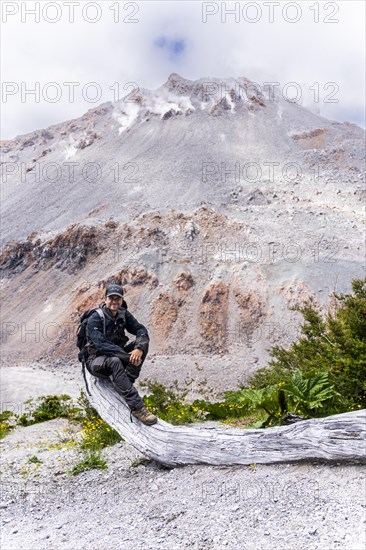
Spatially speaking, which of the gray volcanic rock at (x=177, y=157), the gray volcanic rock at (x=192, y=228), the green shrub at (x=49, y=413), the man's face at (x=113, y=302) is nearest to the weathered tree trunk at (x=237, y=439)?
the man's face at (x=113, y=302)

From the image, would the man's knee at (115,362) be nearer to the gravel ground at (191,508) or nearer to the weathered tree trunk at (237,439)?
the weathered tree trunk at (237,439)

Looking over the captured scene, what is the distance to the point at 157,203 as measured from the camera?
44.6 m

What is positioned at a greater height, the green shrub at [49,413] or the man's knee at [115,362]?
the man's knee at [115,362]

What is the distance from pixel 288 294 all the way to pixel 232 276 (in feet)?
15.1

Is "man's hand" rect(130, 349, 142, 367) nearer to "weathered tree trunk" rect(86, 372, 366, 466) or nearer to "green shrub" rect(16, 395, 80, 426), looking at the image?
"weathered tree trunk" rect(86, 372, 366, 466)

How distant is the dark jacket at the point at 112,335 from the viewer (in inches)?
251

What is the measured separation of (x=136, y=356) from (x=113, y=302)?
2.69 feet

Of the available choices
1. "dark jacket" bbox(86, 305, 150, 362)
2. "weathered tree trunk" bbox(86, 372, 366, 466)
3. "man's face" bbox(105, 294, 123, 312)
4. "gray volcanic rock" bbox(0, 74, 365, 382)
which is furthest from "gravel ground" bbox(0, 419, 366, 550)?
"gray volcanic rock" bbox(0, 74, 365, 382)

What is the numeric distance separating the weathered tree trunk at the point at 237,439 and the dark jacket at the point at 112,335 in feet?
2.19

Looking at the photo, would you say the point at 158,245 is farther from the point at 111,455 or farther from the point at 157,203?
the point at 111,455

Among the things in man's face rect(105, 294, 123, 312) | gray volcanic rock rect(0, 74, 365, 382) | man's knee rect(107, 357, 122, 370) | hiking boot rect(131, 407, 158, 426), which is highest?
man's face rect(105, 294, 123, 312)

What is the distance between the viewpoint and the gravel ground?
4.07m

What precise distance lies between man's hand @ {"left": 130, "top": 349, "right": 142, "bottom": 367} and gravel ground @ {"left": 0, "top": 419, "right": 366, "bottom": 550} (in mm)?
1480

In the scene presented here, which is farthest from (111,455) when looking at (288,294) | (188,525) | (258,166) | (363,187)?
(258,166)
